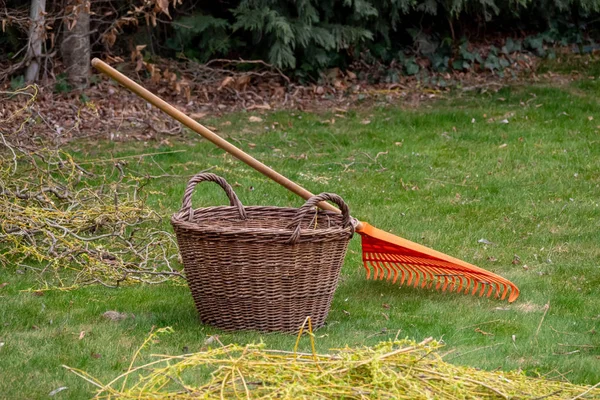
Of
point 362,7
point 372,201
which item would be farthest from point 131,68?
point 372,201

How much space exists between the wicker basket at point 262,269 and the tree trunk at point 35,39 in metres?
5.60

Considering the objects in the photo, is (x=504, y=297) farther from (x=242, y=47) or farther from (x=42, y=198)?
(x=242, y=47)

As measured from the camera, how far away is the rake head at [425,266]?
518 centimetres

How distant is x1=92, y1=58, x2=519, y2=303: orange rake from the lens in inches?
198

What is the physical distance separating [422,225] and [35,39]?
5.58m

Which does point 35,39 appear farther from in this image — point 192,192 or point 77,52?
point 192,192

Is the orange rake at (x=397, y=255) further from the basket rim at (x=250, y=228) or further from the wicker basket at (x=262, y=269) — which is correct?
the wicker basket at (x=262, y=269)

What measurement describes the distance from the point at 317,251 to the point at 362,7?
722cm

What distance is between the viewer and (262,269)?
171 inches

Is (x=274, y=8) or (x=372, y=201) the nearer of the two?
(x=372, y=201)

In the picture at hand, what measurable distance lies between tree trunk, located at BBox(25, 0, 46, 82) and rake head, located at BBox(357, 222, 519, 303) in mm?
5512

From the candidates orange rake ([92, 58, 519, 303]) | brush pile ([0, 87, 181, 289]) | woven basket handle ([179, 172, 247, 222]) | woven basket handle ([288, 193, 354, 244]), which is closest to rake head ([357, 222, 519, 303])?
orange rake ([92, 58, 519, 303])

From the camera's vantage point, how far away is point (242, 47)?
11.7m

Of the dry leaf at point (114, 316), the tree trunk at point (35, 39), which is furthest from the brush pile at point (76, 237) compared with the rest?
the tree trunk at point (35, 39)
